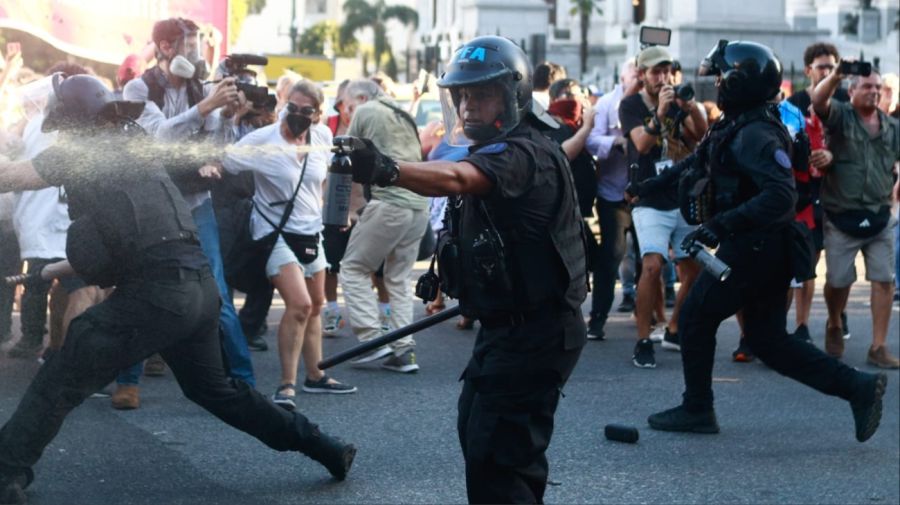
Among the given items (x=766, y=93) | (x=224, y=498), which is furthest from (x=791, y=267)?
(x=224, y=498)

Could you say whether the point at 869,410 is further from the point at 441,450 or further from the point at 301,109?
the point at 301,109

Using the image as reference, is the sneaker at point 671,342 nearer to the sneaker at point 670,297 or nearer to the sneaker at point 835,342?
the sneaker at point 835,342

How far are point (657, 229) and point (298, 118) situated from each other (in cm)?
275

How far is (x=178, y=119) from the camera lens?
727cm

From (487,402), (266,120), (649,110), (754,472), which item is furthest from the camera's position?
(649,110)

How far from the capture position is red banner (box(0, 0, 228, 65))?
1003cm

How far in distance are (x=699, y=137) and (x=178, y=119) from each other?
139 inches

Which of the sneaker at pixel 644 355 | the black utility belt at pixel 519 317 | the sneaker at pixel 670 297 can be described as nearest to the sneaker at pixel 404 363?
the sneaker at pixel 644 355

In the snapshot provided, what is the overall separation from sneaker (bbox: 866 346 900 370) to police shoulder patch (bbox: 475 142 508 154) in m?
5.73

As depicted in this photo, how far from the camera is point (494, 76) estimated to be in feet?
15.6

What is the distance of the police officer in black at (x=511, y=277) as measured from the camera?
15.4ft

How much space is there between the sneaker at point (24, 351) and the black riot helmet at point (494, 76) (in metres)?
4.73

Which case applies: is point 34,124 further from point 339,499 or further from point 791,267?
point 791,267

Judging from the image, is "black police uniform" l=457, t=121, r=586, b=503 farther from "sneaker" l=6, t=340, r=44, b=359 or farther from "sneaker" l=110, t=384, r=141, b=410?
"sneaker" l=6, t=340, r=44, b=359
